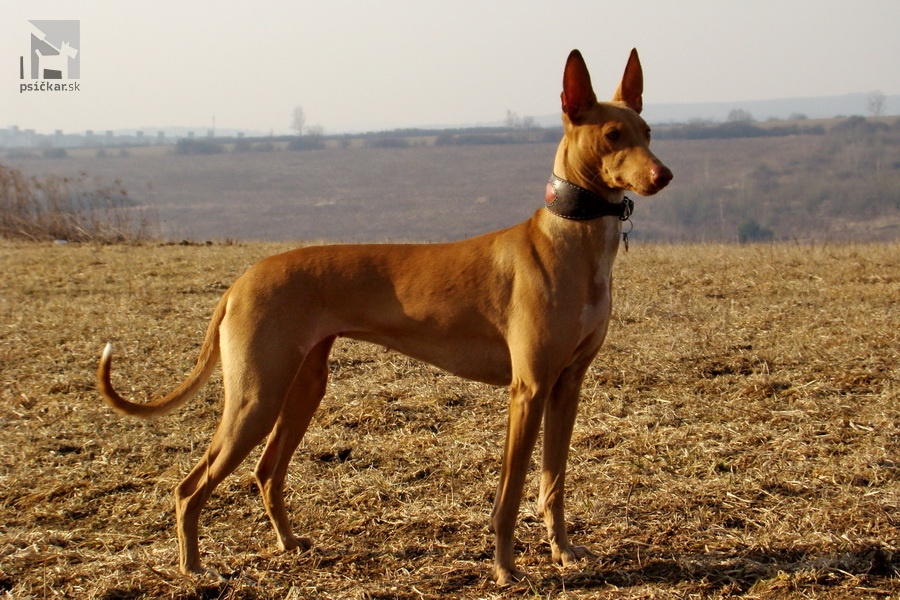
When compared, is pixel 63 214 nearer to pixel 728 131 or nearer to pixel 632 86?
pixel 632 86

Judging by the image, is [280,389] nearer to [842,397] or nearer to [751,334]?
[842,397]

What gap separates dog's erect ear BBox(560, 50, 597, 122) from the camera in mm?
3510

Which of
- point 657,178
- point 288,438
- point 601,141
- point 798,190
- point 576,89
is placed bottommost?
point 288,438

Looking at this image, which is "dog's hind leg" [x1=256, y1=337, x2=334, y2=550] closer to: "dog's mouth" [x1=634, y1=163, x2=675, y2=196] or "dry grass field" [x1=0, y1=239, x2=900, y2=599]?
"dry grass field" [x1=0, y1=239, x2=900, y2=599]

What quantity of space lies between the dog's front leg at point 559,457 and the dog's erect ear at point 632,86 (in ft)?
3.62

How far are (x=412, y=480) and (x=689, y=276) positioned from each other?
583cm

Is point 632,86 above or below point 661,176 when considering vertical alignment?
above

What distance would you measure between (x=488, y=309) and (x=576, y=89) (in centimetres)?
91

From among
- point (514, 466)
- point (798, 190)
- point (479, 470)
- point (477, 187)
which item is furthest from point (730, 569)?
point (477, 187)

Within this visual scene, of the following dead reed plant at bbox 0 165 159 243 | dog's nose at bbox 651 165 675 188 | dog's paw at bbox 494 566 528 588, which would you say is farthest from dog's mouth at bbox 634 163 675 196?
dead reed plant at bbox 0 165 159 243

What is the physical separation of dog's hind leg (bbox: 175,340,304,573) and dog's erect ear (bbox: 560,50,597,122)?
1.42m

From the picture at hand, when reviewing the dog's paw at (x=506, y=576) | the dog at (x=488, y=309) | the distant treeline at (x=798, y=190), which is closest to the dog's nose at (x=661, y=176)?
the dog at (x=488, y=309)

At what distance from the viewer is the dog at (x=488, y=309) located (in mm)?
3576

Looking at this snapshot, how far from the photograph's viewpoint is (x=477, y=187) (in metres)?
39.7
